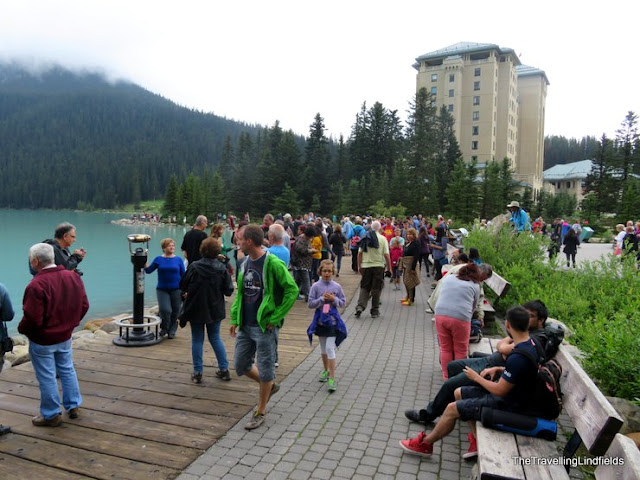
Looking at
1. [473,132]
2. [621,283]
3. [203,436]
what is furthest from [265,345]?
[473,132]

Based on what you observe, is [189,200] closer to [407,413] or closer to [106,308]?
[106,308]

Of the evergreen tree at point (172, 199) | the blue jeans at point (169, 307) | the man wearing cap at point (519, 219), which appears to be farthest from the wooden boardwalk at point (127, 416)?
the evergreen tree at point (172, 199)

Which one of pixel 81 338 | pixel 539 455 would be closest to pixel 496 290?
pixel 539 455

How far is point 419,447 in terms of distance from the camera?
405 cm

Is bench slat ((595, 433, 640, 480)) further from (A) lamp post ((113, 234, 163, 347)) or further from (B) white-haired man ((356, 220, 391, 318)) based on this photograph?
(B) white-haired man ((356, 220, 391, 318))

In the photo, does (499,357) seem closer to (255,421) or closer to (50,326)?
(255,421)

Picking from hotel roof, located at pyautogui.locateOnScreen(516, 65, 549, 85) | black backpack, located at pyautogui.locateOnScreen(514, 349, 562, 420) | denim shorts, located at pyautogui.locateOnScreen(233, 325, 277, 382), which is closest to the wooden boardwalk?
denim shorts, located at pyautogui.locateOnScreen(233, 325, 277, 382)

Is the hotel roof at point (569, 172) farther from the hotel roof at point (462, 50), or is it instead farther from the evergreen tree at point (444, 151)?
the evergreen tree at point (444, 151)

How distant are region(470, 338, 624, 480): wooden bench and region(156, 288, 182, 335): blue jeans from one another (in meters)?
5.66

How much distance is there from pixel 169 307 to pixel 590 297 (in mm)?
7194

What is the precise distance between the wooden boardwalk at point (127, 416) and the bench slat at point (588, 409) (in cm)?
311

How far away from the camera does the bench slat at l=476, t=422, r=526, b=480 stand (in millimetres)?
3006

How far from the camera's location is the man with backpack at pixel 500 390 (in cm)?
357

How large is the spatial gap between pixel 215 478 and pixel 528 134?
101m
